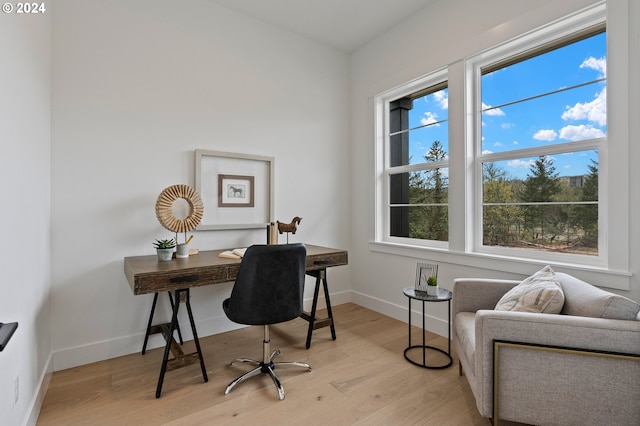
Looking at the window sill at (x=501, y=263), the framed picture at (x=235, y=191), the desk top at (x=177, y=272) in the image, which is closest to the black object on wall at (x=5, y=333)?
the desk top at (x=177, y=272)

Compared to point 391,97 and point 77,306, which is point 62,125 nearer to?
point 77,306

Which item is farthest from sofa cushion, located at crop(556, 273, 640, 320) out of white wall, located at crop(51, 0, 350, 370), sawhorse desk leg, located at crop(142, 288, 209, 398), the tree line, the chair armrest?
white wall, located at crop(51, 0, 350, 370)

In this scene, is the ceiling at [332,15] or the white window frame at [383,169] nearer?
the ceiling at [332,15]

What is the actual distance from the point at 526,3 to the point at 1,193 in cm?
321

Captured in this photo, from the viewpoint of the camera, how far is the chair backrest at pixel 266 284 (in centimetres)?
186

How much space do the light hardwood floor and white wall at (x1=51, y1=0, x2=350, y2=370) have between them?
36 centimetres

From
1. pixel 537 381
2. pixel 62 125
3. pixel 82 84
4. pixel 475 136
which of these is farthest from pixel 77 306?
pixel 475 136

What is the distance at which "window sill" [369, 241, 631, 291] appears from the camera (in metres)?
1.92

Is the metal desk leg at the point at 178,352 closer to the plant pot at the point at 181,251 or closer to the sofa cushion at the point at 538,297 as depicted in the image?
the plant pot at the point at 181,251

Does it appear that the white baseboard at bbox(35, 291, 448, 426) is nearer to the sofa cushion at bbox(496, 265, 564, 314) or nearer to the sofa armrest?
the sofa cushion at bbox(496, 265, 564, 314)

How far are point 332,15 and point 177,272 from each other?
270 centimetres

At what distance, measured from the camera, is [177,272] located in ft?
6.57

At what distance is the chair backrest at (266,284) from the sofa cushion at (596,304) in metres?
1.43

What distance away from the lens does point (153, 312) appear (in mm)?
2459
